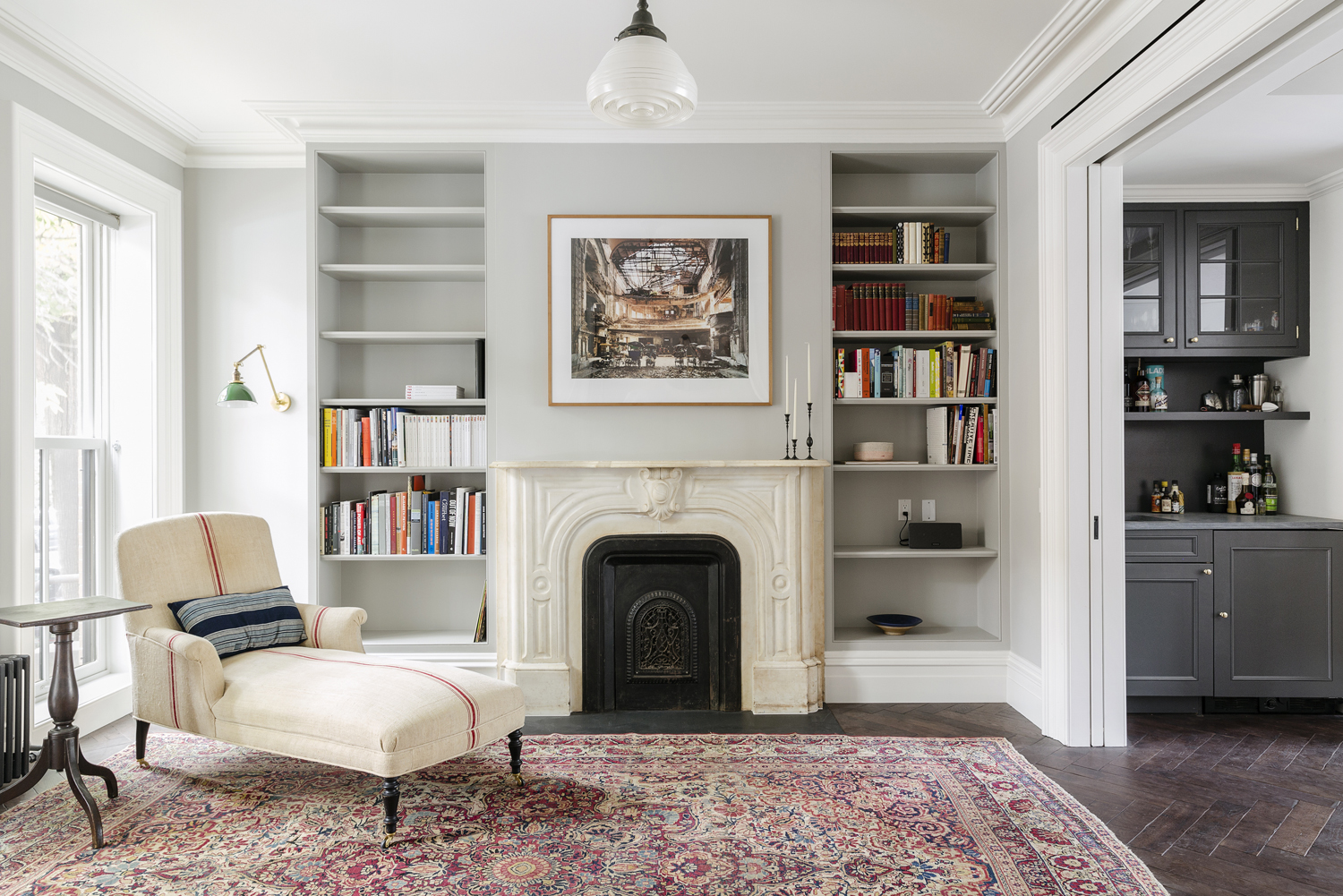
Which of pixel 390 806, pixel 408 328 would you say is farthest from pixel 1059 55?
pixel 390 806

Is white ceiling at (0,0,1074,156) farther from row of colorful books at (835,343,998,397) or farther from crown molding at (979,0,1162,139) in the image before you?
row of colorful books at (835,343,998,397)

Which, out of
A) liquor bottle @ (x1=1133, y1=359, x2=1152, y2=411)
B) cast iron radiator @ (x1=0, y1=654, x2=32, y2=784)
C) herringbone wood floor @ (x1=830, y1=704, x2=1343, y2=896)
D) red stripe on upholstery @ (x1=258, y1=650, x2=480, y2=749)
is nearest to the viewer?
herringbone wood floor @ (x1=830, y1=704, x2=1343, y2=896)

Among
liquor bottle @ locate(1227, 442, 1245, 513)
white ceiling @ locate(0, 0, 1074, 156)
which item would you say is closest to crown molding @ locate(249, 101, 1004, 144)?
white ceiling @ locate(0, 0, 1074, 156)

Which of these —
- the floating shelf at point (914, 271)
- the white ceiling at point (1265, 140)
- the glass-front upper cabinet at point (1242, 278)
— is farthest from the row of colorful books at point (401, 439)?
the glass-front upper cabinet at point (1242, 278)

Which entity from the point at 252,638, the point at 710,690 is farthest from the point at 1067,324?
the point at 252,638

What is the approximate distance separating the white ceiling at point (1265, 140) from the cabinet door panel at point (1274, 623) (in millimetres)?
1736

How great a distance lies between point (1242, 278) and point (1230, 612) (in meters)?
1.67

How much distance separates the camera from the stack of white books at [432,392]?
3.75m

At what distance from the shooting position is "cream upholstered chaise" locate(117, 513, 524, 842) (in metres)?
2.38

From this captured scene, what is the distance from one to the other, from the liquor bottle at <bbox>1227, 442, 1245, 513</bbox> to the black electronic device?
1510 mm

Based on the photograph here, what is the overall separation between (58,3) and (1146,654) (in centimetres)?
501

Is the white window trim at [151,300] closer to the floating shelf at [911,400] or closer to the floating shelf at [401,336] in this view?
the floating shelf at [401,336]

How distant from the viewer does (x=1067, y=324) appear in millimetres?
3131

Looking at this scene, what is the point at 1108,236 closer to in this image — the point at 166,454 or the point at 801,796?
the point at 801,796
